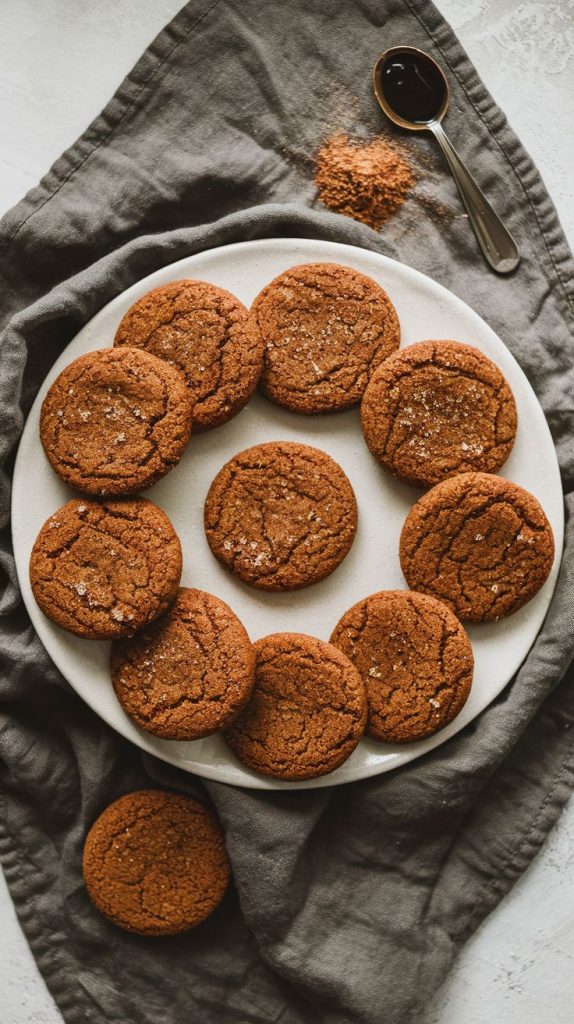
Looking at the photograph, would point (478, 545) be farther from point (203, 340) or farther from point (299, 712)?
point (203, 340)

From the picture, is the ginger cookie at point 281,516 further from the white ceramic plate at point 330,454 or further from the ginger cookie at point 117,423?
the ginger cookie at point 117,423

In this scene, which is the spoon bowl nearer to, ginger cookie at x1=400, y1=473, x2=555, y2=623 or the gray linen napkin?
the gray linen napkin

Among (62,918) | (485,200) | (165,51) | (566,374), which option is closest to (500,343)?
(566,374)

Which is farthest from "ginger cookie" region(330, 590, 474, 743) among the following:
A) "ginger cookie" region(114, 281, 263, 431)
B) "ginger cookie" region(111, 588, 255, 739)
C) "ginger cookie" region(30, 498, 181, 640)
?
"ginger cookie" region(114, 281, 263, 431)

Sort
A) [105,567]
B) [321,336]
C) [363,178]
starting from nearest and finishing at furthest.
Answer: [105,567] < [321,336] < [363,178]

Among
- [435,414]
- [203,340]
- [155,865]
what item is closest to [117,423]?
[203,340]

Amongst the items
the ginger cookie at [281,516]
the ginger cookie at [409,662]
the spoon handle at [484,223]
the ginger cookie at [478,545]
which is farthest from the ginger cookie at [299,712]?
the spoon handle at [484,223]
